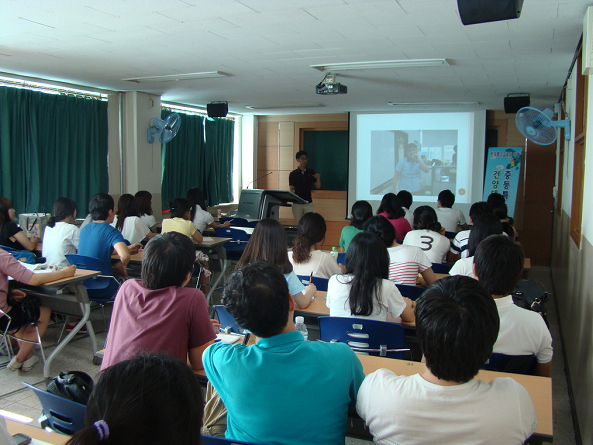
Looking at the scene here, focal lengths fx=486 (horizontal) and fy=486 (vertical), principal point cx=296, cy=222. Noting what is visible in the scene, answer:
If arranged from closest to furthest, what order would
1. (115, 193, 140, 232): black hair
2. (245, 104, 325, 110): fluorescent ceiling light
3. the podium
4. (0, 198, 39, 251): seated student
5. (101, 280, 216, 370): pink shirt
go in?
(101, 280, 216, 370): pink shirt
(0, 198, 39, 251): seated student
(115, 193, 140, 232): black hair
the podium
(245, 104, 325, 110): fluorescent ceiling light

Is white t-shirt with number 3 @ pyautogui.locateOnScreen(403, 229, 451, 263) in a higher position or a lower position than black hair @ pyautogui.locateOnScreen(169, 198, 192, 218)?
lower

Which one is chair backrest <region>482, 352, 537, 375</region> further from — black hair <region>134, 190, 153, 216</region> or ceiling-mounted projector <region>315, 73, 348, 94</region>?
black hair <region>134, 190, 153, 216</region>

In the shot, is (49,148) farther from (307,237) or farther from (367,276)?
(367,276)

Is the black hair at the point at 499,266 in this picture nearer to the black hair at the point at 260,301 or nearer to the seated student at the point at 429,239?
the black hair at the point at 260,301

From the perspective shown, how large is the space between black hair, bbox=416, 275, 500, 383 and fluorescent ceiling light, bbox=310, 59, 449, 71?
377 centimetres

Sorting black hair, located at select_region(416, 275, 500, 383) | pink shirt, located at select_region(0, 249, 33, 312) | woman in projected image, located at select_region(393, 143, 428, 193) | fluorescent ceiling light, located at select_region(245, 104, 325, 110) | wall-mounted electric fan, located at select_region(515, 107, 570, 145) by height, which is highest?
fluorescent ceiling light, located at select_region(245, 104, 325, 110)

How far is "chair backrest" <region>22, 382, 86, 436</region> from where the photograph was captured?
1.33m

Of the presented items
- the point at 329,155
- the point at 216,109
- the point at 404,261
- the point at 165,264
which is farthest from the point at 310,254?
the point at 329,155

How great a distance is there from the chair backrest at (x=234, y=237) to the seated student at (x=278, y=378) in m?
4.40

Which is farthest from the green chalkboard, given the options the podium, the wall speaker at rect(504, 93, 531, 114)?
the wall speaker at rect(504, 93, 531, 114)

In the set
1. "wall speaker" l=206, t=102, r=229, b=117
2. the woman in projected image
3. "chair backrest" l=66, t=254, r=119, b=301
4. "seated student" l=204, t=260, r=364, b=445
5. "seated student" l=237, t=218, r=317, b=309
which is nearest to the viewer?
"seated student" l=204, t=260, r=364, b=445

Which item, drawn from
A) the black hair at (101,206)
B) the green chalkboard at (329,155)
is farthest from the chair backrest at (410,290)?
the green chalkboard at (329,155)

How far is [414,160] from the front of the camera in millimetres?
8766

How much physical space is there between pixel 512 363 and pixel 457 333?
2.98ft
